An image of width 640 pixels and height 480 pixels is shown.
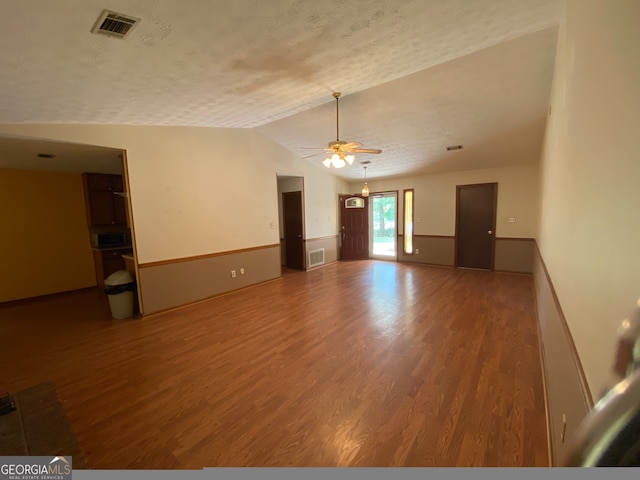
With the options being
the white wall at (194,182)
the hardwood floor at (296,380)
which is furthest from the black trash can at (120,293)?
the white wall at (194,182)

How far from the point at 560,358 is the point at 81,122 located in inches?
199

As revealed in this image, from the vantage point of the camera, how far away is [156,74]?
2371 millimetres

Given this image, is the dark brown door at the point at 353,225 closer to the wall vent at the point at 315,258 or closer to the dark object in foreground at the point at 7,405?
the wall vent at the point at 315,258

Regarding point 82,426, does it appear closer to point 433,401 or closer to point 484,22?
point 433,401

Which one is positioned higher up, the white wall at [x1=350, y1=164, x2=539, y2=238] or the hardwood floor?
the white wall at [x1=350, y1=164, x2=539, y2=238]

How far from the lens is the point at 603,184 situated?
3.47ft

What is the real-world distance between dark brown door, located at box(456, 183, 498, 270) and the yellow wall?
831 cm

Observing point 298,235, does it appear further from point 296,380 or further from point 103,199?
point 296,380

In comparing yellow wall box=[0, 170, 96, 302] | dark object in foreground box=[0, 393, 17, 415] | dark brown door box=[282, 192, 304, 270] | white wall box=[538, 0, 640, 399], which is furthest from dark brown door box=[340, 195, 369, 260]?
dark object in foreground box=[0, 393, 17, 415]

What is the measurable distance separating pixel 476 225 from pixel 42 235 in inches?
354

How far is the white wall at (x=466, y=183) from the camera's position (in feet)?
19.0

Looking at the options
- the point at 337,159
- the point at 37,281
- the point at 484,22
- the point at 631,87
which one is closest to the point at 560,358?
the point at 631,87

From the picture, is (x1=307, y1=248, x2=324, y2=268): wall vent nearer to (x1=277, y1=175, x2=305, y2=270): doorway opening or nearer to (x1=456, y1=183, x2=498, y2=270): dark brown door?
(x1=277, y1=175, x2=305, y2=270): doorway opening

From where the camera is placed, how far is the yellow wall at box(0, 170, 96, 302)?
15.3 feet
